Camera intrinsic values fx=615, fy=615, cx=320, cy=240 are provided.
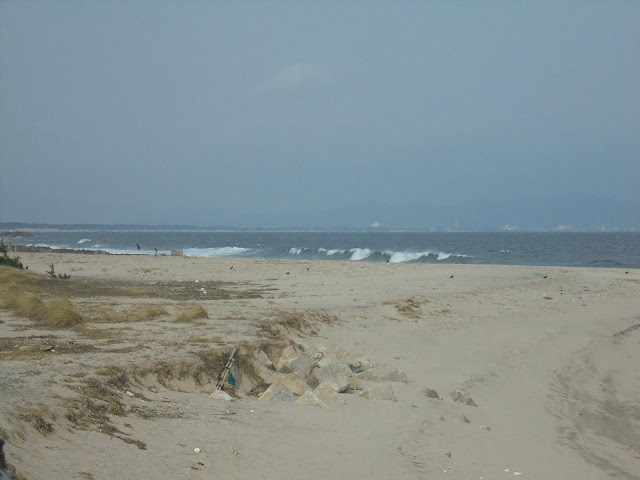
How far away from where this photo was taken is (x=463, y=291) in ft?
65.1

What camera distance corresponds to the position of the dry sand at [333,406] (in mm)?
5062

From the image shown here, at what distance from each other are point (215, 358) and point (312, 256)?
45843 mm

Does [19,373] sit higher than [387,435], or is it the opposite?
[19,373]

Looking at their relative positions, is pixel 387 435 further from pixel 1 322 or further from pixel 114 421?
pixel 1 322

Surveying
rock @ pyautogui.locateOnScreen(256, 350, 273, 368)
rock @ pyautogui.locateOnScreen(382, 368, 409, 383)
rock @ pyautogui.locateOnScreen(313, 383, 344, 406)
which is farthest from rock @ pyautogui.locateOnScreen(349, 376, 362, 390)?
rock @ pyautogui.locateOnScreen(256, 350, 273, 368)

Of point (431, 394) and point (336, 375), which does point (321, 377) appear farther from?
point (431, 394)

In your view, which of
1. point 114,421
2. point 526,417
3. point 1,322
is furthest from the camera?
point 1,322

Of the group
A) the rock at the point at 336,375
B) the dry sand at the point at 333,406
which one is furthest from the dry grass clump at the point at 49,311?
the rock at the point at 336,375

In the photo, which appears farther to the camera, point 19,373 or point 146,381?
point 146,381

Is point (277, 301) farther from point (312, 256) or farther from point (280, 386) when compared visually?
point (312, 256)

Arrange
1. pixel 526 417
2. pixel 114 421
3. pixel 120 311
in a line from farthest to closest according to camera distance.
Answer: pixel 120 311 → pixel 526 417 → pixel 114 421

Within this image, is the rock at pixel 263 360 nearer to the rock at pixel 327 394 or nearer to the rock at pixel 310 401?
the rock at pixel 327 394

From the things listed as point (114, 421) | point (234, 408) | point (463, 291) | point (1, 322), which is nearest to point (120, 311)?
point (1, 322)

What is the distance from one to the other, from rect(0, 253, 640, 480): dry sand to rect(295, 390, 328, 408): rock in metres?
0.10
